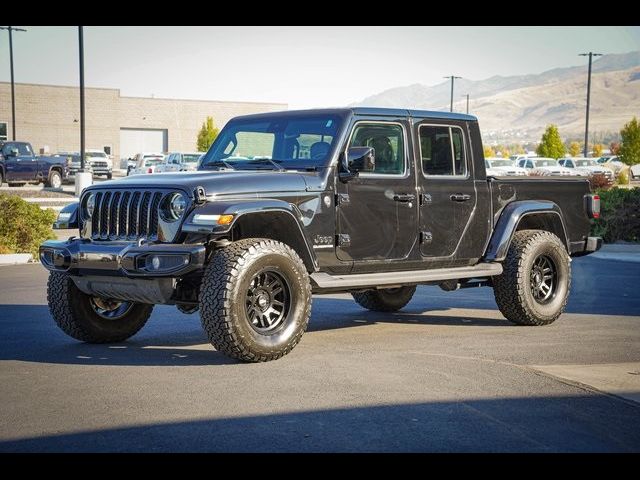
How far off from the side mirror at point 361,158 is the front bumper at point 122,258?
175 cm

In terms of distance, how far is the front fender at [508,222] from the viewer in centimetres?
1010

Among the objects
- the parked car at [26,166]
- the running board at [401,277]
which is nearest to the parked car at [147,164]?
the parked car at [26,166]

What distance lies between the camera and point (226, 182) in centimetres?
809

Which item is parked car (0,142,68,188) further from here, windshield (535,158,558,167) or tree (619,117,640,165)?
tree (619,117,640,165)

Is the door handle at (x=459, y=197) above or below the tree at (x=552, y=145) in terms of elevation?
below

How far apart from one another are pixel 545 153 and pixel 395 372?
7535 centimetres

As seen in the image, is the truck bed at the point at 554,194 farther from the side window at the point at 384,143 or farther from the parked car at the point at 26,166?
the parked car at the point at 26,166

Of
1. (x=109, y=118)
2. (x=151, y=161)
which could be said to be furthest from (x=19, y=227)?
(x=109, y=118)

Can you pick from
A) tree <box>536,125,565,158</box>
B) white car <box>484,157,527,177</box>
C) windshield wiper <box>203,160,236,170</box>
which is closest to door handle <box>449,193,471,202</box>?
windshield wiper <box>203,160,236,170</box>

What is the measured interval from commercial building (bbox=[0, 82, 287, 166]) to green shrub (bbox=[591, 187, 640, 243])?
59.5 metres

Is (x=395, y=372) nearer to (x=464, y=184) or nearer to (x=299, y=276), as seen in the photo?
(x=299, y=276)

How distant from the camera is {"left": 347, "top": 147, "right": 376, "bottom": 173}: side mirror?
28.3 ft

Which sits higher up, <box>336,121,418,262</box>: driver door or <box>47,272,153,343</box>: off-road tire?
<box>336,121,418,262</box>: driver door

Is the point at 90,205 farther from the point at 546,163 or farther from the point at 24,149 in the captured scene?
the point at 546,163
